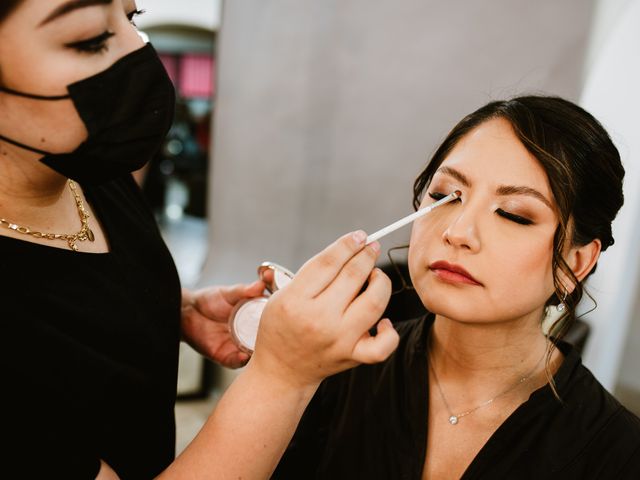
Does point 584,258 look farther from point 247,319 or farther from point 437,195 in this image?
point 247,319

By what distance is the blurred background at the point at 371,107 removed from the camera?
212 centimetres

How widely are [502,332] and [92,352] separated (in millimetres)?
849

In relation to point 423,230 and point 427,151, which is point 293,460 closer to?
point 423,230

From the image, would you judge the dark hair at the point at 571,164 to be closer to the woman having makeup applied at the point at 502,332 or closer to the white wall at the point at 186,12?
the woman having makeup applied at the point at 502,332

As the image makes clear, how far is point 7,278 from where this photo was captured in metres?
0.83

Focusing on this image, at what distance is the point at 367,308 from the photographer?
2.71 feet

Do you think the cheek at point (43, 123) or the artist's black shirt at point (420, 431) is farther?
the artist's black shirt at point (420, 431)

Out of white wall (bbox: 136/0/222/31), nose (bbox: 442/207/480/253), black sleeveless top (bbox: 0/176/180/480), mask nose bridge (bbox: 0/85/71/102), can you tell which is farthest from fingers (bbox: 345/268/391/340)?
white wall (bbox: 136/0/222/31)

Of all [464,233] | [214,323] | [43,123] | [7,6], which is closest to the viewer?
[7,6]

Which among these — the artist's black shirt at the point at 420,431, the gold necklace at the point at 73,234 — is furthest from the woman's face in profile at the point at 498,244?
the gold necklace at the point at 73,234

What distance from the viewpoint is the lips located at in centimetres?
114

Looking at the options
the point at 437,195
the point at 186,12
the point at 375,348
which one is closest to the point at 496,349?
the point at 437,195

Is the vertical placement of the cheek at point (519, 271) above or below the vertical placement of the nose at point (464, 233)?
below

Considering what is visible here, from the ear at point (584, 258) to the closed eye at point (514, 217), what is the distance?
0.15 meters
